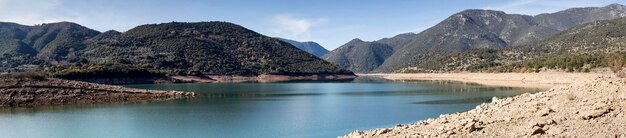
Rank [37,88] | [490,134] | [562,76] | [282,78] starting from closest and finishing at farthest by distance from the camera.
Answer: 1. [490,134]
2. [37,88]
3. [562,76]
4. [282,78]

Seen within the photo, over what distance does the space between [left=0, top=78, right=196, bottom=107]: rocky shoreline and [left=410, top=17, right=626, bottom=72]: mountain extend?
1958 inches

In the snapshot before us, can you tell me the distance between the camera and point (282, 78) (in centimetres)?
10444

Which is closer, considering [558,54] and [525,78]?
[525,78]

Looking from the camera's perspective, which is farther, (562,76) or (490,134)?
(562,76)

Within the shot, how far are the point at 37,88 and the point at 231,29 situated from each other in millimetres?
97560

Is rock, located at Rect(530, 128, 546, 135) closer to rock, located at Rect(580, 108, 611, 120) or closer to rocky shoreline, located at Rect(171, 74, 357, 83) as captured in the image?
rock, located at Rect(580, 108, 611, 120)

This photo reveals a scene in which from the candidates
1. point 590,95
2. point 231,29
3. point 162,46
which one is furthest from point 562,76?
point 231,29

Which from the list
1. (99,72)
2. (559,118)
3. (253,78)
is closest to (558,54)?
(253,78)

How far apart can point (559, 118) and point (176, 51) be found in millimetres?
99608

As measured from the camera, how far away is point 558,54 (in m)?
94.9

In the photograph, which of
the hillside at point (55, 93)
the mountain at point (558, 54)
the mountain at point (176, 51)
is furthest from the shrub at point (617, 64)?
the mountain at point (176, 51)

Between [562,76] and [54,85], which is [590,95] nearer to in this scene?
[54,85]

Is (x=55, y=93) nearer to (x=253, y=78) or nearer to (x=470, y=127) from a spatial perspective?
(x=470, y=127)

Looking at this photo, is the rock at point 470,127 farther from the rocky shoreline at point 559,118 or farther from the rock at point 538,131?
the rock at point 538,131
